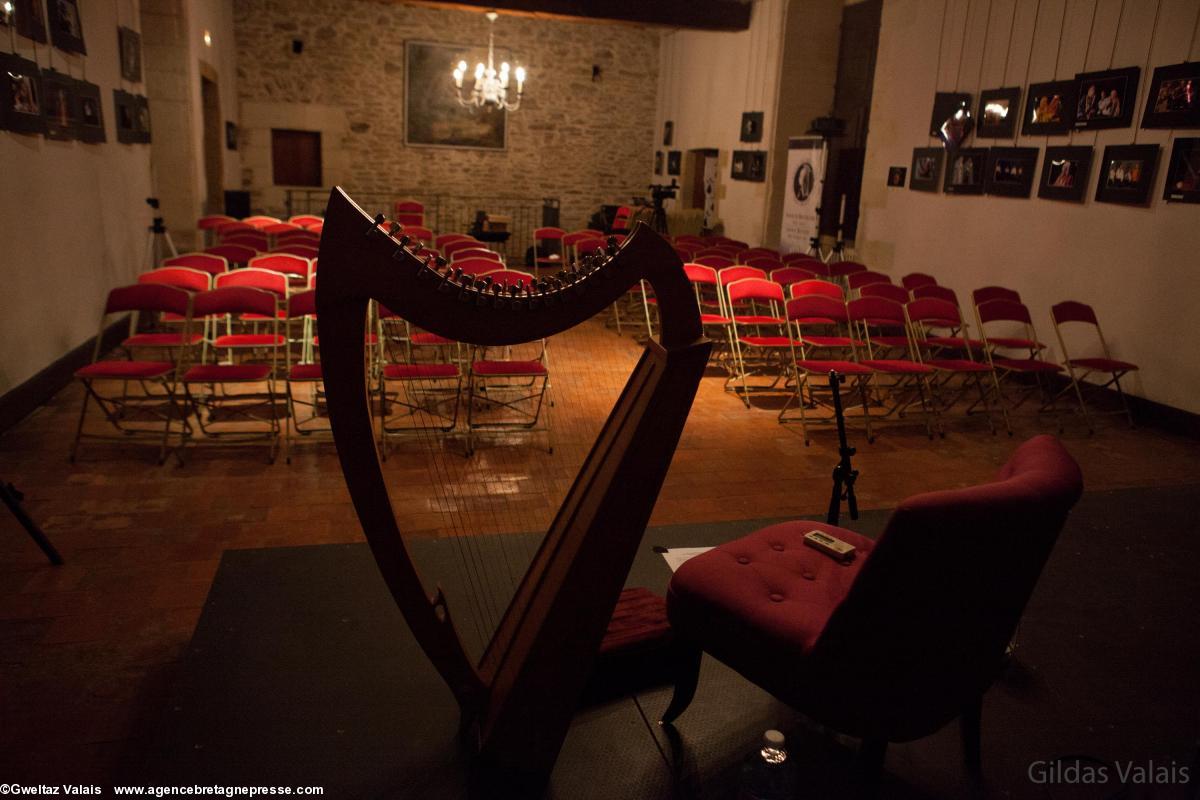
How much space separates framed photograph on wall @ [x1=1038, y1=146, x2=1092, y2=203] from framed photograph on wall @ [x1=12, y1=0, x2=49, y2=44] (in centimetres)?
706

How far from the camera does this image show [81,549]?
127 inches

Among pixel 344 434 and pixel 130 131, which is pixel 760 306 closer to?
pixel 130 131

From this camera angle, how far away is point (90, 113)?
20.5 ft

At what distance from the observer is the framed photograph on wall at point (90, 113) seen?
600cm

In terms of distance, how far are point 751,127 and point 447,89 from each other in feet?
18.3

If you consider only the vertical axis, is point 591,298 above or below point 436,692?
above

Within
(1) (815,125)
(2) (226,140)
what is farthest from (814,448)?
(2) (226,140)

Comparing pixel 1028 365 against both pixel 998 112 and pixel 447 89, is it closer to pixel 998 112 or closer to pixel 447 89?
pixel 998 112

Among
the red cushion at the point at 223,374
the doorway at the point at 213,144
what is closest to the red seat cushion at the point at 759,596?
the red cushion at the point at 223,374

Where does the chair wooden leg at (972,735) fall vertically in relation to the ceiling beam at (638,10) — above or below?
below

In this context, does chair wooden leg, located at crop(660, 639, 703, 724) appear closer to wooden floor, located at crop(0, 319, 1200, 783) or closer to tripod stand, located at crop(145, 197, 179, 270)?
wooden floor, located at crop(0, 319, 1200, 783)

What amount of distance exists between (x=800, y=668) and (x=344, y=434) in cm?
106

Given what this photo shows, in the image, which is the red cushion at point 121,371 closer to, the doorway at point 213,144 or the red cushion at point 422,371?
the red cushion at point 422,371

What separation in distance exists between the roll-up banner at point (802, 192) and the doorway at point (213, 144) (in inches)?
293
